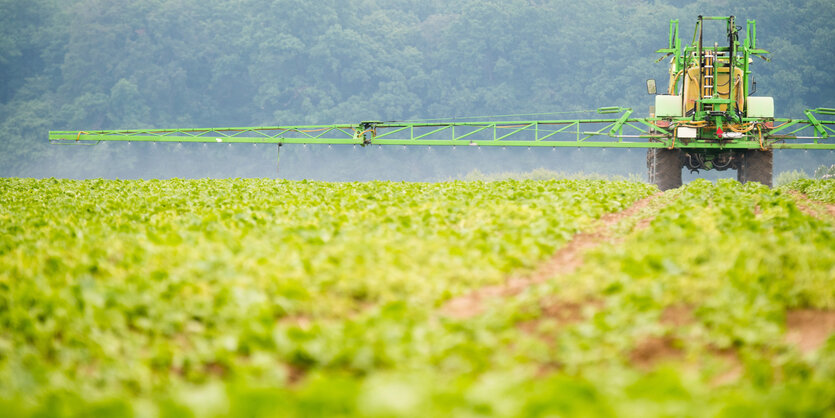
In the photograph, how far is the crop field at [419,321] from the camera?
329 cm

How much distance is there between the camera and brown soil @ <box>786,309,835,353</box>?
185 inches

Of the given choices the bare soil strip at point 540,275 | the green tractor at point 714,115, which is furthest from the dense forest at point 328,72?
the bare soil strip at point 540,275

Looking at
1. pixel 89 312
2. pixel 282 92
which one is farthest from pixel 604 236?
pixel 282 92

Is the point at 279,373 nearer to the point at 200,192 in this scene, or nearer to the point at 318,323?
the point at 318,323

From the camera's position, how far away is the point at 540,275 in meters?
6.73

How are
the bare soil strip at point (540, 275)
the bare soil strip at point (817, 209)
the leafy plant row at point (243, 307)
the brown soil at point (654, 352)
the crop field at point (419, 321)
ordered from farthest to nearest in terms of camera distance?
the bare soil strip at point (817, 209) < the bare soil strip at point (540, 275) < the brown soil at point (654, 352) < the leafy plant row at point (243, 307) < the crop field at point (419, 321)

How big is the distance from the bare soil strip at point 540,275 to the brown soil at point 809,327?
69.7 inches

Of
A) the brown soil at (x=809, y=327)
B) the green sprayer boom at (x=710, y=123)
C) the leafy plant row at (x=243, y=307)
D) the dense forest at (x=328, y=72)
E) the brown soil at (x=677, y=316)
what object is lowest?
the brown soil at (x=809, y=327)

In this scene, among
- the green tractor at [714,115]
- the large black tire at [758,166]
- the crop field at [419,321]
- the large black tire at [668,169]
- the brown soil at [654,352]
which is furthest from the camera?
the large black tire at [668,169]

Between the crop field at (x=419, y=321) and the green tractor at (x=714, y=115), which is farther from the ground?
the green tractor at (x=714, y=115)

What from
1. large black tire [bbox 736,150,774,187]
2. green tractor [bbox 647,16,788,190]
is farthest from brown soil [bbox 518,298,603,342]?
large black tire [bbox 736,150,774,187]

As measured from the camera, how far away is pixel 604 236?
9062 millimetres

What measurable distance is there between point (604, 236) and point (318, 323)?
5173 mm

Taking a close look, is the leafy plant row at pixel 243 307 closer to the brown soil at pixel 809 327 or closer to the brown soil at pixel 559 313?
the brown soil at pixel 559 313
